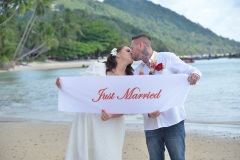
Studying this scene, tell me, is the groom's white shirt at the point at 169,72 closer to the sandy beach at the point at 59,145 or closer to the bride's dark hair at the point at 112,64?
the bride's dark hair at the point at 112,64

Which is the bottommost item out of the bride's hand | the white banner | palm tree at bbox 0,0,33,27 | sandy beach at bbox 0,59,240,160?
sandy beach at bbox 0,59,240,160

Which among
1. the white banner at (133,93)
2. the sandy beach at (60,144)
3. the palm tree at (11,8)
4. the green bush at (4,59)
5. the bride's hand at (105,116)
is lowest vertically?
the green bush at (4,59)

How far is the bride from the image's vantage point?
3.94 meters

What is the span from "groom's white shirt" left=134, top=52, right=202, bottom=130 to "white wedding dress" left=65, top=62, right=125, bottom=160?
34cm

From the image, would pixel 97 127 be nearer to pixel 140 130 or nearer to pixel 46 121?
pixel 140 130

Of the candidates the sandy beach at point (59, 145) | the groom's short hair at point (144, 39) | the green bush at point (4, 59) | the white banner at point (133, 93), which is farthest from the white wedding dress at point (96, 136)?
the green bush at point (4, 59)

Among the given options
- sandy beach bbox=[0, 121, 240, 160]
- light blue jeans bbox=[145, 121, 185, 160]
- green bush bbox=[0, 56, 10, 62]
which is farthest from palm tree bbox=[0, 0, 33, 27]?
light blue jeans bbox=[145, 121, 185, 160]

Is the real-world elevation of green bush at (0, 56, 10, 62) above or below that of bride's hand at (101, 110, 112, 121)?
below

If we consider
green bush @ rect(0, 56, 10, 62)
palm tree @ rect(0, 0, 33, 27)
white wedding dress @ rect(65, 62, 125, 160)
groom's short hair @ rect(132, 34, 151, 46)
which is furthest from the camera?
green bush @ rect(0, 56, 10, 62)

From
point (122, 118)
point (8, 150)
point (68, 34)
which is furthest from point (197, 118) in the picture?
point (68, 34)

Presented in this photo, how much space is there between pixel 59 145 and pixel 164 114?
4820 millimetres

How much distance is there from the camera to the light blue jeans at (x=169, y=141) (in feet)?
12.3

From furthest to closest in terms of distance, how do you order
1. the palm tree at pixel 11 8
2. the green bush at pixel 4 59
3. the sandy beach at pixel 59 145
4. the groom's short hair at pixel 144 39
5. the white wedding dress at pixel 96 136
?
the green bush at pixel 4 59 < the palm tree at pixel 11 8 < the sandy beach at pixel 59 145 < the white wedding dress at pixel 96 136 < the groom's short hair at pixel 144 39

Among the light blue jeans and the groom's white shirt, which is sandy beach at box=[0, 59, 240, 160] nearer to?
the light blue jeans
